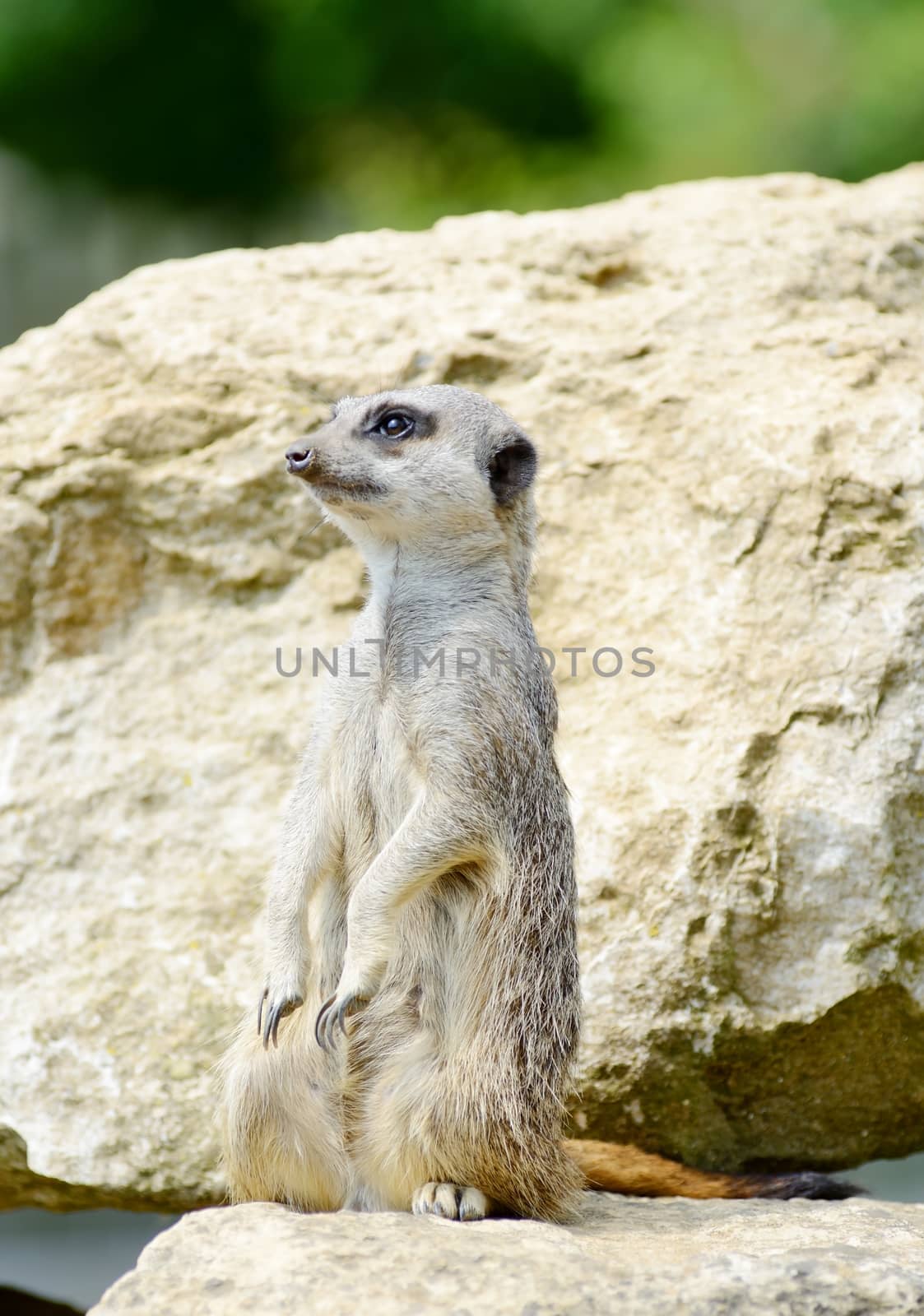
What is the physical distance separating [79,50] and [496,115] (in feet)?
7.09

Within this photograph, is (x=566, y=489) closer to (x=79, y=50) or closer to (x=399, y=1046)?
(x=399, y=1046)

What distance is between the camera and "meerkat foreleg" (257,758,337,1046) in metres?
2.59

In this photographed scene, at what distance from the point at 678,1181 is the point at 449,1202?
0.56m

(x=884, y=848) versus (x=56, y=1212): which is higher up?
(x=884, y=848)

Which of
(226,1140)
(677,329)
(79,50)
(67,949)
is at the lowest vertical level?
(226,1140)

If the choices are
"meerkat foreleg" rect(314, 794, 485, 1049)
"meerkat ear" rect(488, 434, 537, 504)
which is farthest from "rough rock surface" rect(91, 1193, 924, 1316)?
"meerkat ear" rect(488, 434, 537, 504)

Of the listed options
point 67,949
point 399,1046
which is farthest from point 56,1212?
point 399,1046

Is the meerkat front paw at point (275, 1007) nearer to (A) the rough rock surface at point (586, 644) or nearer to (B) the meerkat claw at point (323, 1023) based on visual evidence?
(B) the meerkat claw at point (323, 1023)

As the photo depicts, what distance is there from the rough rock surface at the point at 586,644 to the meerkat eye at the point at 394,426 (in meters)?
0.90

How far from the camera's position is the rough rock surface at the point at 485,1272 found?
1.85m

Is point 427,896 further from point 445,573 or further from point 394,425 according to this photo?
point 394,425

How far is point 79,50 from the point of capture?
7.47 m

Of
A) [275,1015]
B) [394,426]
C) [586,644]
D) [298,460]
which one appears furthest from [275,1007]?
[586,644]

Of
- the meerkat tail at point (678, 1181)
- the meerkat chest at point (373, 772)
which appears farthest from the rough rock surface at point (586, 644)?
the meerkat chest at point (373, 772)
